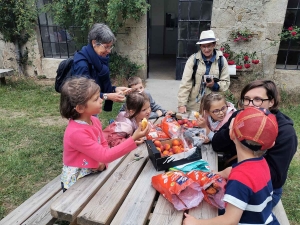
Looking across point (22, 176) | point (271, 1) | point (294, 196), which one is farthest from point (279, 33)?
point (22, 176)

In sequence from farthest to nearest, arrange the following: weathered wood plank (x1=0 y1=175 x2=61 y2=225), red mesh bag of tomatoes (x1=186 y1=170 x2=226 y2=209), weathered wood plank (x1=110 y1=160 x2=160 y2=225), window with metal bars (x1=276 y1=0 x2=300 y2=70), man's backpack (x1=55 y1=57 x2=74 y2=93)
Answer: window with metal bars (x1=276 y1=0 x2=300 y2=70), man's backpack (x1=55 y1=57 x2=74 y2=93), weathered wood plank (x1=0 y1=175 x2=61 y2=225), red mesh bag of tomatoes (x1=186 y1=170 x2=226 y2=209), weathered wood plank (x1=110 y1=160 x2=160 y2=225)

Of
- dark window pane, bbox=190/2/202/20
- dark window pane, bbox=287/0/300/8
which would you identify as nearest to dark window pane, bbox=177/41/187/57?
dark window pane, bbox=190/2/202/20

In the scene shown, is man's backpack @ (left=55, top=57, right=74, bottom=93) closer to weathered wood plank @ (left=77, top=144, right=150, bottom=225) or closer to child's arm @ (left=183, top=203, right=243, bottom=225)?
weathered wood plank @ (left=77, top=144, right=150, bottom=225)

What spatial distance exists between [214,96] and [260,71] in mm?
3882

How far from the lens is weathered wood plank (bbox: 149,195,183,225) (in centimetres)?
124

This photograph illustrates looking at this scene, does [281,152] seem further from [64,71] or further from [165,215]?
[64,71]

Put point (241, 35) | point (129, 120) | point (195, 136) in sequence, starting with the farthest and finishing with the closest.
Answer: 1. point (241, 35)
2. point (129, 120)
3. point (195, 136)

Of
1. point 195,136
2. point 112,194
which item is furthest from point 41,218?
point 195,136

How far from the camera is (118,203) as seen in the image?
1371 mm

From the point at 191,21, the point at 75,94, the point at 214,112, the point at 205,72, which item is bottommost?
the point at 214,112

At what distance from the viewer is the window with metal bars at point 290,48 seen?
539 cm

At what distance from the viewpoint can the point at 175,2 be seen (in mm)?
10391

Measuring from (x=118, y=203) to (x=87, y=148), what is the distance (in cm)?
39

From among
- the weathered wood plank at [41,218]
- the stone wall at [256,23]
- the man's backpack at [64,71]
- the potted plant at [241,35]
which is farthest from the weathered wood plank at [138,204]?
the stone wall at [256,23]
